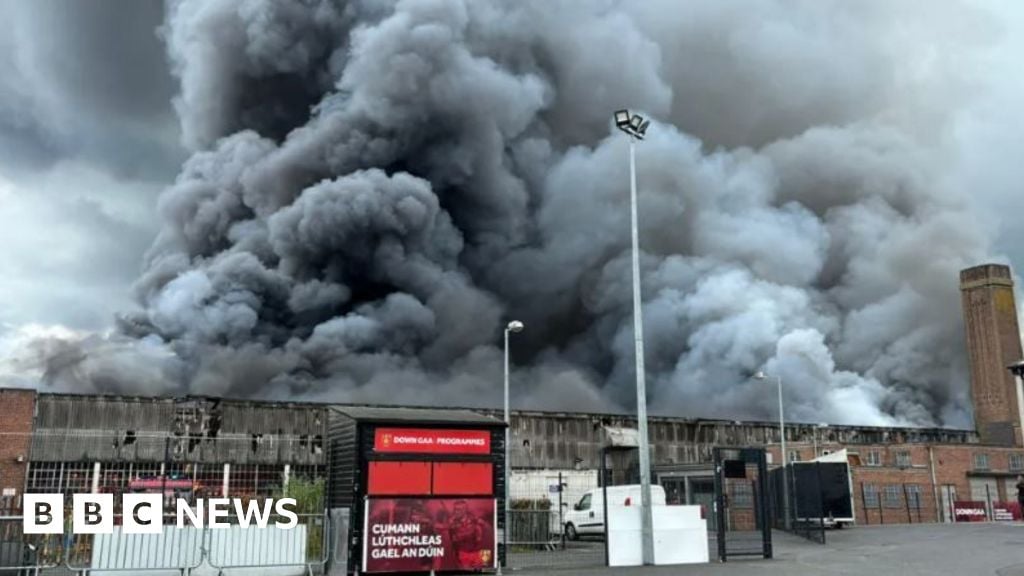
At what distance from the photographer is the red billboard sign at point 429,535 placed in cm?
1459

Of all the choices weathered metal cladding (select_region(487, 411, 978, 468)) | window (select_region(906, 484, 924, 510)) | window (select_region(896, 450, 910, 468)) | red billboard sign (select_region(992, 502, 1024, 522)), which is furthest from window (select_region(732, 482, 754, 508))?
window (select_region(896, 450, 910, 468))

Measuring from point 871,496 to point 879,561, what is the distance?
3026cm

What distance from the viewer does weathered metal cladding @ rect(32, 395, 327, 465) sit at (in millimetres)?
40875

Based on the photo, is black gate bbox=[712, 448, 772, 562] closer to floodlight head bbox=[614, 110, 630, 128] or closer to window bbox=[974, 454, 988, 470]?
floodlight head bbox=[614, 110, 630, 128]

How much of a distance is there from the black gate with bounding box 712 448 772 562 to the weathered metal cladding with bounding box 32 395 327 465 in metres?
27.9

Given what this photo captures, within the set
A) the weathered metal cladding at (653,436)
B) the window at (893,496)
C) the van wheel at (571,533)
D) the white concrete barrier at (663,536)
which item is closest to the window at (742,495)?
the white concrete barrier at (663,536)

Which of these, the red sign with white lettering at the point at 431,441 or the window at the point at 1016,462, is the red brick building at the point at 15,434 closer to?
the red sign with white lettering at the point at 431,441

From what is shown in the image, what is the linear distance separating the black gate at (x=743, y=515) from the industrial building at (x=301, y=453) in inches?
282

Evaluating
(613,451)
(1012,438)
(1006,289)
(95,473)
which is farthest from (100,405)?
(1006,289)

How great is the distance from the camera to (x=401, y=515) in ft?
48.5

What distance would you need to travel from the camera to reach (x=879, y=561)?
17.7 metres

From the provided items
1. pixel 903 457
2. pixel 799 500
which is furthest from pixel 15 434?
pixel 903 457

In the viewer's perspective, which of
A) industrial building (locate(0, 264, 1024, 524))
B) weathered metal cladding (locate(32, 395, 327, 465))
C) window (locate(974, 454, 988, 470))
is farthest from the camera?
window (locate(974, 454, 988, 470))

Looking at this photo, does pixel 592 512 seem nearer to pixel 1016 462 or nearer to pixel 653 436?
pixel 653 436
